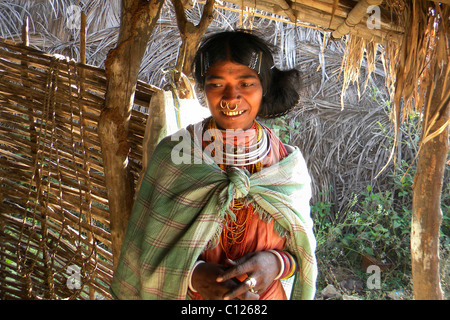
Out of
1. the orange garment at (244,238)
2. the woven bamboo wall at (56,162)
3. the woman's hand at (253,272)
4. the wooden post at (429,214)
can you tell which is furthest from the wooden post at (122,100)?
the wooden post at (429,214)

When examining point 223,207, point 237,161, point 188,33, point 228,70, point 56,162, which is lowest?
point 56,162

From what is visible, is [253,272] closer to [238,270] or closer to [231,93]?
[238,270]

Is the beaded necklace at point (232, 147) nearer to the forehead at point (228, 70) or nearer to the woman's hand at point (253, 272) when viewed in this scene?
the forehead at point (228, 70)

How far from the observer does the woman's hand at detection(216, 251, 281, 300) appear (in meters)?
1.78

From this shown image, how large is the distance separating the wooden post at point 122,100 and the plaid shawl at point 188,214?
56 cm

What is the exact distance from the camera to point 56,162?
290 cm

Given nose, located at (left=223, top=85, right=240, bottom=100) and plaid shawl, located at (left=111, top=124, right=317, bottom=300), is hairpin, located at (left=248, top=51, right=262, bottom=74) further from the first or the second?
plaid shawl, located at (left=111, top=124, right=317, bottom=300)

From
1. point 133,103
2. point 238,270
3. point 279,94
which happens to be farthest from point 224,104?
point 133,103

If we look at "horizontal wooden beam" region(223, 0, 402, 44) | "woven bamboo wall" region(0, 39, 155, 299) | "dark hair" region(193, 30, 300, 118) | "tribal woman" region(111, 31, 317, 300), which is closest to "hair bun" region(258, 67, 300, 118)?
"dark hair" region(193, 30, 300, 118)

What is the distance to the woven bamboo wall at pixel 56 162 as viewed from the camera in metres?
2.73

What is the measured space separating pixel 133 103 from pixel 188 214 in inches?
38.4
